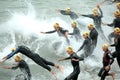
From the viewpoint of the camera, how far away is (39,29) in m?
24.2

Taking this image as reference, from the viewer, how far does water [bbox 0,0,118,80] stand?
686 inches

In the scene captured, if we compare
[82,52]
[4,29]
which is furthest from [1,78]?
[4,29]

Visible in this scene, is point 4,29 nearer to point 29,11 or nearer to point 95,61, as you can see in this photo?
point 29,11

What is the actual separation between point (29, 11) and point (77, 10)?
4.63 m

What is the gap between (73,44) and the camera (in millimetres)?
20391

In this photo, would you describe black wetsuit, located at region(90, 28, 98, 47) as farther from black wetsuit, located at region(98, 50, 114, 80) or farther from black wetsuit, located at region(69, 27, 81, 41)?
black wetsuit, located at region(98, 50, 114, 80)

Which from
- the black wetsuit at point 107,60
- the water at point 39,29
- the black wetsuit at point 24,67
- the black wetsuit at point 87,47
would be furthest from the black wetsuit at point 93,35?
the black wetsuit at point 24,67

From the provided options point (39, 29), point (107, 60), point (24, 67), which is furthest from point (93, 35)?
point (39, 29)

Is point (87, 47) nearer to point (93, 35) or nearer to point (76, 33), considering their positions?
point (93, 35)

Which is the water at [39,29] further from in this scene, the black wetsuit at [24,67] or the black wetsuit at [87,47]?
the black wetsuit at [24,67]

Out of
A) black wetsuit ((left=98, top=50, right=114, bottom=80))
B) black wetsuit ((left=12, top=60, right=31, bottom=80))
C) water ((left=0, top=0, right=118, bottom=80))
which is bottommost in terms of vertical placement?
water ((left=0, top=0, right=118, bottom=80))

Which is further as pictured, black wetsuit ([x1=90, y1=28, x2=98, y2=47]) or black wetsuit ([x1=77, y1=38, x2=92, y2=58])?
black wetsuit ([x1=90, y1=28, x2=98, y2=47])

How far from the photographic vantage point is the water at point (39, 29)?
17416 millimetres

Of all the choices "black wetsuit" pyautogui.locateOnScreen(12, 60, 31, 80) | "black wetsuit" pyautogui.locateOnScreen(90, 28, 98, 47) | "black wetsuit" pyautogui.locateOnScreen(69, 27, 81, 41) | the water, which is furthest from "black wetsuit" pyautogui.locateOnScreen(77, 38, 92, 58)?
"black wetsuit" pyautogui.locateOnScreen(12, 60, 31, 80)
